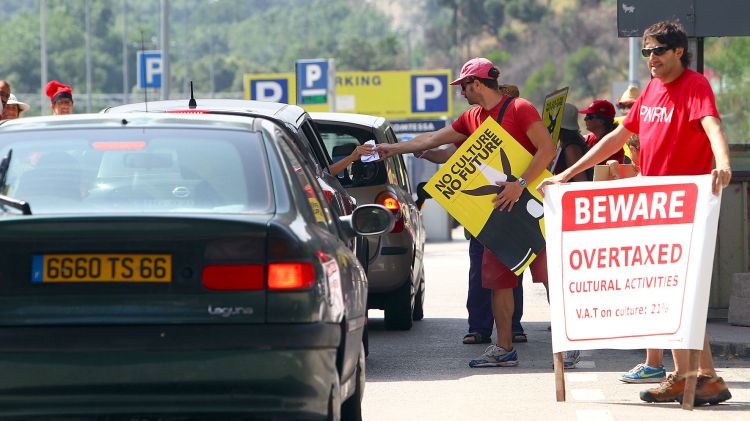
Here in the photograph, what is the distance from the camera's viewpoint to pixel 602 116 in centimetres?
1101

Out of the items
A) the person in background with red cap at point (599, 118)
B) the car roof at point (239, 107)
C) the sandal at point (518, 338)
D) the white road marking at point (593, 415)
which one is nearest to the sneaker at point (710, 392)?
the white road marking at point (593, 415)

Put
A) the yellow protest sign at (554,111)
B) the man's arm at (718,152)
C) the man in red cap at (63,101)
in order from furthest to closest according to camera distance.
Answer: the man in red cap at (63,101)
the yellow protest sign at (554,111)
the man's arm at (718,152)

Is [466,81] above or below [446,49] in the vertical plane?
below

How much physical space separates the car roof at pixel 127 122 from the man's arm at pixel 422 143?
3.68 metres

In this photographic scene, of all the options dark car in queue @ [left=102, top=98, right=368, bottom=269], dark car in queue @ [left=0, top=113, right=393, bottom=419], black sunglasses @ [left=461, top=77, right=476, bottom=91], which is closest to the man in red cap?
dark car in queue @ [left=102, top=98, right=368, bottom=269]

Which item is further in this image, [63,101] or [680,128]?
[63,101]

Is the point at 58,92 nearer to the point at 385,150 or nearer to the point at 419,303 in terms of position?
the point at 419,303

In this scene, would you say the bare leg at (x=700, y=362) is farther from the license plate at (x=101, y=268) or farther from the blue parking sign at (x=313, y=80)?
the blue parking sign at (x=313, y=80)

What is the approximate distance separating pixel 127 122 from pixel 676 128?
2925mm

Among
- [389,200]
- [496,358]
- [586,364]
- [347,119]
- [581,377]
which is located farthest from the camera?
[347,119]

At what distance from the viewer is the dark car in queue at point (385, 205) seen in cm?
1169

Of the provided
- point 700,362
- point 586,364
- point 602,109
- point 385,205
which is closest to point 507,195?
point 586,364

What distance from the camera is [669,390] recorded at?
818 centimetres

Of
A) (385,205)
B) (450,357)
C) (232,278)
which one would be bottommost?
(450,357)
